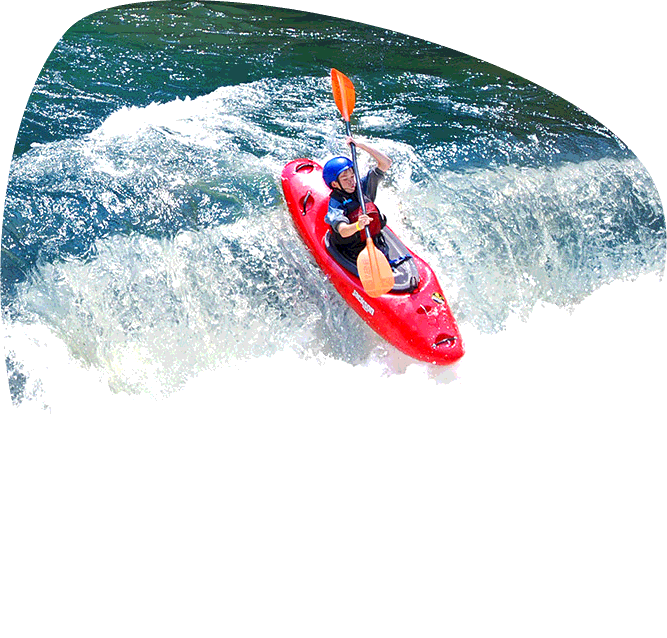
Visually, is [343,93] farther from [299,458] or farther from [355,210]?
[299,458]

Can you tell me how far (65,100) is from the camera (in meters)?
5.78

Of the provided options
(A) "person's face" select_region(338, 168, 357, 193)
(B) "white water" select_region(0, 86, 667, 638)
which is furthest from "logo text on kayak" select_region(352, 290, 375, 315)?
(A) "person's face" select_region(338, 168, 357, 193)

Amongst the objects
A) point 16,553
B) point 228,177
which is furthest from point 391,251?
point 16,553

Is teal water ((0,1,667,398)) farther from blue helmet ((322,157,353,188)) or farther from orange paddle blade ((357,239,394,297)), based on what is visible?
blue helmet ((322,157,353,188))

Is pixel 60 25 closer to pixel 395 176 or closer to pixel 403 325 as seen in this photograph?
pixel 395 176

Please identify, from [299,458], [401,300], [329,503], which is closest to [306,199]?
[401,300]

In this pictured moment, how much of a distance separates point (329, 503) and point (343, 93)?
2.92m

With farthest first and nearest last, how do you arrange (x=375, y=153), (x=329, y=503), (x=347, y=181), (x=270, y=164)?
(x=270, y=164)
(x=375, y=153)
(x=347, y=181)
(x=329, y=503)

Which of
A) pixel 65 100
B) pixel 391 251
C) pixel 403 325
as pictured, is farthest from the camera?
pixel 65 100

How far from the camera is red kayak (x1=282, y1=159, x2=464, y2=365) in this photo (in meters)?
3.95

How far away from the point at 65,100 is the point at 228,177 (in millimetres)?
2007

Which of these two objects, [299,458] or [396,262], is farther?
[396,262]

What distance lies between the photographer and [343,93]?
4754 millimetres

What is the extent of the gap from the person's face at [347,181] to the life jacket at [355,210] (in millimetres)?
33
